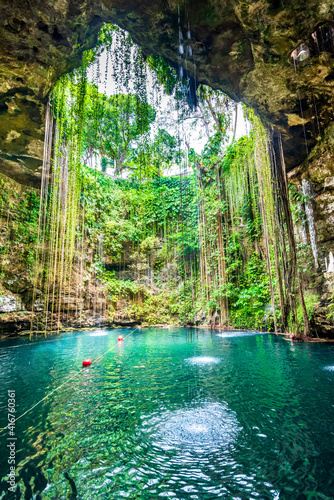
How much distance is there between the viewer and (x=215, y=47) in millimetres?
4996

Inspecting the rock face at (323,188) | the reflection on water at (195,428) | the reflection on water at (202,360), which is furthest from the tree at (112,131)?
the reflection on water at (195,428)

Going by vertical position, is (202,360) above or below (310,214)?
below

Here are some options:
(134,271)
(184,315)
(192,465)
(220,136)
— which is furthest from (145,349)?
(220,136)

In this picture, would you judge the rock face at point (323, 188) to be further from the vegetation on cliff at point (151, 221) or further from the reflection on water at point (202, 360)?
the reflection on water at point (202, 360)

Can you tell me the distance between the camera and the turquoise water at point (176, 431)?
156 centimetres

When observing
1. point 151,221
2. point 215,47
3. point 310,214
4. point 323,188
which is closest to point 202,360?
point 310,214

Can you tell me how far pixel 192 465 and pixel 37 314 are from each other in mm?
9044

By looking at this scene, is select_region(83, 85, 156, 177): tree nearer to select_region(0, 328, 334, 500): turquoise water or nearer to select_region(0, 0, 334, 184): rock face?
select_region(0, 0, 334, 184): rock face

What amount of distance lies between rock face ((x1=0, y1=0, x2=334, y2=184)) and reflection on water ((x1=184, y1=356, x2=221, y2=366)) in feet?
17.9

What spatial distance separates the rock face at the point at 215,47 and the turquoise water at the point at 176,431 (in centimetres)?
520

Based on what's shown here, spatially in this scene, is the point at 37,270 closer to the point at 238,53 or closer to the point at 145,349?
the point at 145,349

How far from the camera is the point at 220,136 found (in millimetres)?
10930

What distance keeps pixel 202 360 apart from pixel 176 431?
2841 mm

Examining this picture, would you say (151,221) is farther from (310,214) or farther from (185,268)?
(310,214)
